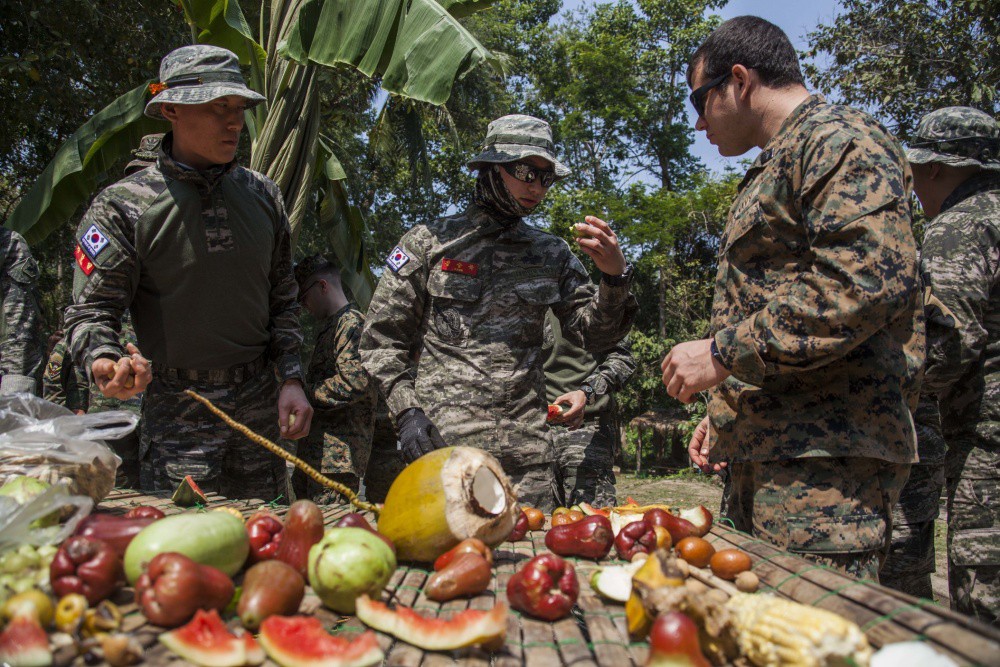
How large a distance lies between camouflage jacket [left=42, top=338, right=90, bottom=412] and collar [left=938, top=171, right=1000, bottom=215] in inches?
244

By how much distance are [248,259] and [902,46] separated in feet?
36.5

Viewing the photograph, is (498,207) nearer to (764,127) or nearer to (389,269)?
(389,269)

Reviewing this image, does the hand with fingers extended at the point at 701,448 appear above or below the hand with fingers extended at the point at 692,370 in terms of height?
below

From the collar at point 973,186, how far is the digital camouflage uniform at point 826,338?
1.98 metres

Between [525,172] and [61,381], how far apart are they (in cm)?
481

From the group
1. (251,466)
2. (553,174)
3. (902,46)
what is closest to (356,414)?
(251,466)

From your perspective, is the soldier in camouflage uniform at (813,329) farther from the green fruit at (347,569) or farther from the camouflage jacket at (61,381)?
the camouflage jacket at (61,381)

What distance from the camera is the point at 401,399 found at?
3.07 metres

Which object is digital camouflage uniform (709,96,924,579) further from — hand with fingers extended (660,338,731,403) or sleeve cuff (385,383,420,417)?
sleeve cuff (385,383,420,417)

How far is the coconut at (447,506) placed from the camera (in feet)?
6.40

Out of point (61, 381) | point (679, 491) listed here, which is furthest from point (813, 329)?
point (679, 491)

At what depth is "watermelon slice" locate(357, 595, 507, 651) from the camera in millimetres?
1452

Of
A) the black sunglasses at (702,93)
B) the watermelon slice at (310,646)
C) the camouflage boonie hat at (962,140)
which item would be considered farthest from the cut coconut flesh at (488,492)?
the camouflage boonie hat at (962,140)

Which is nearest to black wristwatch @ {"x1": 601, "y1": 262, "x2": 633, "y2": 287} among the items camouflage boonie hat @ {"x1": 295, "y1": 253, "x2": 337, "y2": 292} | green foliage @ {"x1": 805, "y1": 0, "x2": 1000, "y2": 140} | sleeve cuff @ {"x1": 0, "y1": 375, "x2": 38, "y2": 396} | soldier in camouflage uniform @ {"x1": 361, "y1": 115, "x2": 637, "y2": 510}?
soldier in camouflage uniform @ {"x1": 361, "y1": 115, "x2": 637, "y2": 510}
